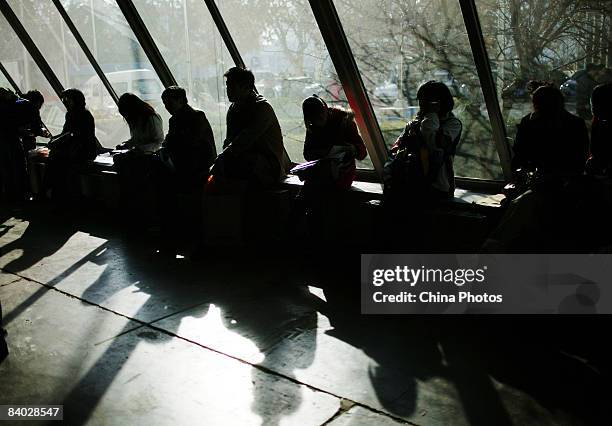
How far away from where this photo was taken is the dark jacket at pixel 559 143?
12.7 feet

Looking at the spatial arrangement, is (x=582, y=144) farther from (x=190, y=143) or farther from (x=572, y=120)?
(x=190, y=143)

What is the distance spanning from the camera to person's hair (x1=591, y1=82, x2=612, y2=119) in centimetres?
367

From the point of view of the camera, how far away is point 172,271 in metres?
4.89

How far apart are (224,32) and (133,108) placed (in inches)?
50.3

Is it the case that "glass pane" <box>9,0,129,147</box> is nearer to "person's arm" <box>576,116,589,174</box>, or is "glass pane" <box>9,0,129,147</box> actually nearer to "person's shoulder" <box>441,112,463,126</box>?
"person's shoulder" <box>441,112,463,126</box>

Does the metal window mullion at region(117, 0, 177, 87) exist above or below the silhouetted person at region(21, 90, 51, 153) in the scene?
above

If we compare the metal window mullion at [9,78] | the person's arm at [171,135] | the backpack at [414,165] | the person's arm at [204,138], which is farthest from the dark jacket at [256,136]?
the metal window mullion at [9,78]

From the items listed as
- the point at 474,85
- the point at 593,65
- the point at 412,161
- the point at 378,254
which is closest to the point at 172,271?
the point at 378,254

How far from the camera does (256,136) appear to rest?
516cm

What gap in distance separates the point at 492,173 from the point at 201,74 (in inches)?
142

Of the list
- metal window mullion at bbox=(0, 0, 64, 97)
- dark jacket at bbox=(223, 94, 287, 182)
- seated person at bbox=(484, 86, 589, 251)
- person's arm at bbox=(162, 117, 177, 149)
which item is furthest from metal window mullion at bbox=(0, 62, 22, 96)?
seated person at bbox=(484, 86, 589, 251)

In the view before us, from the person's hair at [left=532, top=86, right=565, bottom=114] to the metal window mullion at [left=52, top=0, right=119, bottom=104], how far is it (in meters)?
6.35

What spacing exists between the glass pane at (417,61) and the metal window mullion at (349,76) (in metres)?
0.06

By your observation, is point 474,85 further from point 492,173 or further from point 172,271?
point 172,271
